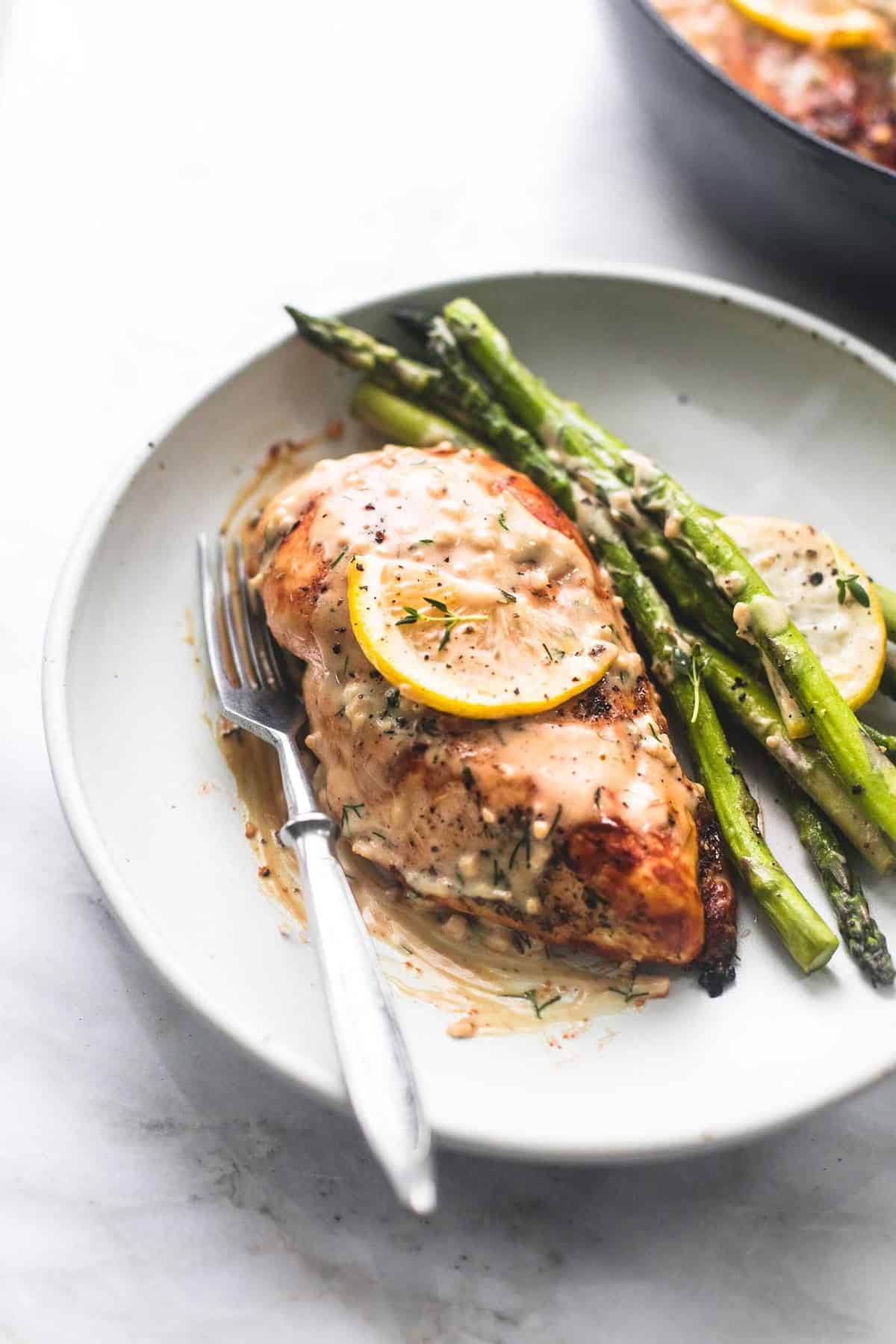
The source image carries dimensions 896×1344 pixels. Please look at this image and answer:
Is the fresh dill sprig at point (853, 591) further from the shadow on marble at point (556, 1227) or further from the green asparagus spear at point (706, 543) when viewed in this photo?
the shadow on marble at point (556, 1227)

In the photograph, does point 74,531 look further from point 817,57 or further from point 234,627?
point 817,57

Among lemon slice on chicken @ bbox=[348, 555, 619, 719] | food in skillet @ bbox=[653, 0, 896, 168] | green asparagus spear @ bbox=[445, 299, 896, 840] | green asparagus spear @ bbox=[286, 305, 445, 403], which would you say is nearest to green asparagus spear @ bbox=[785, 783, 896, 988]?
green asparagus spear @ bbox=[445, 299, 896, 840]

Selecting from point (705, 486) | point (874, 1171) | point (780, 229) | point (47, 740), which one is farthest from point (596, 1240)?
point (780, 229)

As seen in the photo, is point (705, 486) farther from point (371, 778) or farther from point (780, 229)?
point (371, 778)

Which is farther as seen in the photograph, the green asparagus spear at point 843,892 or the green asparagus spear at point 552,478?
the green asparagus spear at point 552,478

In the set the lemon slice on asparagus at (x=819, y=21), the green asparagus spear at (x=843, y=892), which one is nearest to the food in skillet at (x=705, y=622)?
the green asparagus spear at (x=843, y=892)

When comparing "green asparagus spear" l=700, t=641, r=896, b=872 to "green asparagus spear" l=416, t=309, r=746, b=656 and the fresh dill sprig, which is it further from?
the fresh dill sprig
